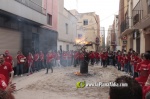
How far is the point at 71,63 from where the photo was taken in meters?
20.3

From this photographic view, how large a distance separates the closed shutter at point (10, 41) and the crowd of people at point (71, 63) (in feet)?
2.53

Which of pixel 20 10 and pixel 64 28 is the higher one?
pixel 64 28

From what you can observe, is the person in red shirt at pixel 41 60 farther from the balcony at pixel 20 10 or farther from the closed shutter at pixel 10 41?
the balcony at pixel 20 10

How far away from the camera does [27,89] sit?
8.39m

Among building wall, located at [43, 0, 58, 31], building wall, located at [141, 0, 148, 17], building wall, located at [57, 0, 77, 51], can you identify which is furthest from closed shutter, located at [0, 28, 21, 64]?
building wall, located at [57, 0, 77, 51]

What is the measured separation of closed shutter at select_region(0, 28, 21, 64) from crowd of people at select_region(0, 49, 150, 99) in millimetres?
772

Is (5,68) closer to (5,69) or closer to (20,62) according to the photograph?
(5,69)

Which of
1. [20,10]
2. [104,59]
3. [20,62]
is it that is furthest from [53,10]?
[20,62]

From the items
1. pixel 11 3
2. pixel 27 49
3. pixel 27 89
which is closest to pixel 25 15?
pixel 11 3

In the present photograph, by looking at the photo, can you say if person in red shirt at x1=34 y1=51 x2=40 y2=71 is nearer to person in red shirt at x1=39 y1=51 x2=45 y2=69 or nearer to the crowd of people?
the crowd of people

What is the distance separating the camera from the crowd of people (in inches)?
125

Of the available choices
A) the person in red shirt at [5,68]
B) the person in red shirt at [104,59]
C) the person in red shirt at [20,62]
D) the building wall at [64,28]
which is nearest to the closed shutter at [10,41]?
the person in red shirt at [20,62]

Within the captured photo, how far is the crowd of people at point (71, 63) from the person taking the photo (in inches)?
125

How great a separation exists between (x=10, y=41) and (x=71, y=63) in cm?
882
